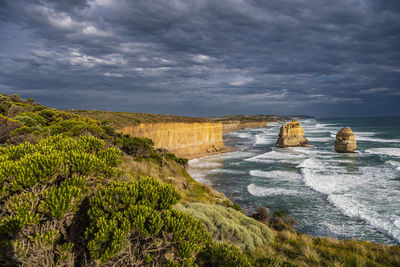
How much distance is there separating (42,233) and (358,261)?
27.3 feet

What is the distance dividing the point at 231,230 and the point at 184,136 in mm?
38320

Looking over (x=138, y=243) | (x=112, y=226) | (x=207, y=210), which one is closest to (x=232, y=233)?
(x=207, y=210)

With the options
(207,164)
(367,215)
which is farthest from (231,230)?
(207,164)

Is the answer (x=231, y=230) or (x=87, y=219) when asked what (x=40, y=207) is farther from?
(x=231, y=230)

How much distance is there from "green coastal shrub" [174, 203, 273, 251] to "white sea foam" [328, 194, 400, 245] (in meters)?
9.43

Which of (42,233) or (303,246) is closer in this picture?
(42,233)

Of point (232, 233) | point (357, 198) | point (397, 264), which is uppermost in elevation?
point (232, 233)

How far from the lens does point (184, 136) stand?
151ft

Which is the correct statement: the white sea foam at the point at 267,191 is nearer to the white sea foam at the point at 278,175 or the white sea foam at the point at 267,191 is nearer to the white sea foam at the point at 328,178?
the white sea foam at the point at 328,178

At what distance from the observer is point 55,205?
3432mm

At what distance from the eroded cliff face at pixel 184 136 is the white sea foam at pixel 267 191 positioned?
21.0 m

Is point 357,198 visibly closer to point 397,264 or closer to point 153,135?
point 397,264

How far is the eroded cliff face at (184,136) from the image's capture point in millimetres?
38781

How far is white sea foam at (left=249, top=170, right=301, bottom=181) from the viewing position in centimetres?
2660
